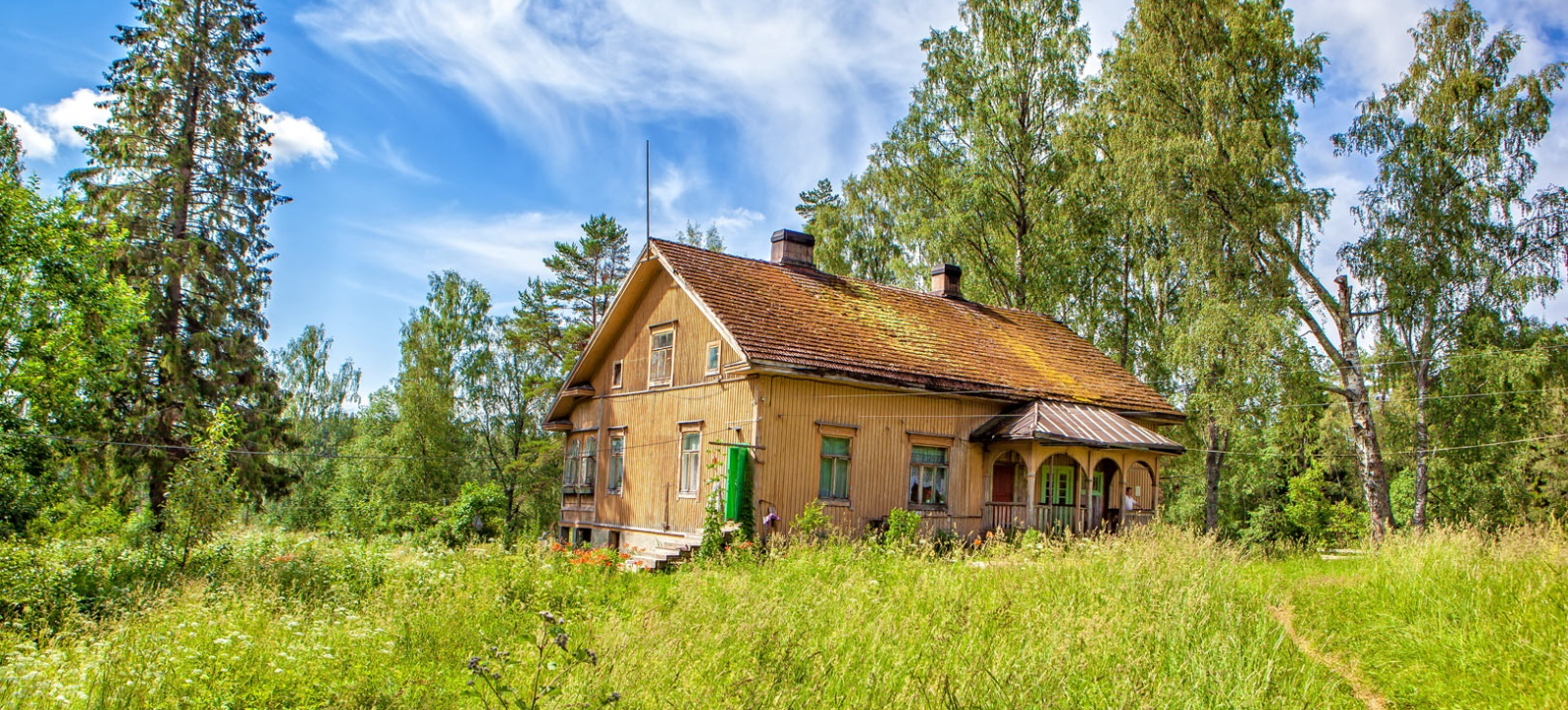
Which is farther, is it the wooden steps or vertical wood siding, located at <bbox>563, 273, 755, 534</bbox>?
vertical wood siding, located at <bbox>563, 273, 755, 534</bbox>

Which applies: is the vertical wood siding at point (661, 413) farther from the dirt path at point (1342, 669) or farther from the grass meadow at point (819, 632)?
the dirt path at point (1342, 669)

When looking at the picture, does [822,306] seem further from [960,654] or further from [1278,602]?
[960,654]

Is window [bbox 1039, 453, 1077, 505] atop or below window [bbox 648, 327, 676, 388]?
below

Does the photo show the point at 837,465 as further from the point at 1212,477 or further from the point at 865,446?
the point at 1212,477

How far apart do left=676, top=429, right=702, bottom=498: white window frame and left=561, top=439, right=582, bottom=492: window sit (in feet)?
14.2

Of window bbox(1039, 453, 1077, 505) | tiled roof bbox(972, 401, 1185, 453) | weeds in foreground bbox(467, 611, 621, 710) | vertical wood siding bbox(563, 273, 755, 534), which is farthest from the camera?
window bbox(1039, 453, 1077, 505)

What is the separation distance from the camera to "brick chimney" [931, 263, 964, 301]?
22.9m

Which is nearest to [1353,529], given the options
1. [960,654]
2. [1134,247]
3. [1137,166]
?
[1134,247]

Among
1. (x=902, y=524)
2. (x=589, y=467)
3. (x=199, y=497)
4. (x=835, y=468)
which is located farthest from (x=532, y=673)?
(x=589, y=467)

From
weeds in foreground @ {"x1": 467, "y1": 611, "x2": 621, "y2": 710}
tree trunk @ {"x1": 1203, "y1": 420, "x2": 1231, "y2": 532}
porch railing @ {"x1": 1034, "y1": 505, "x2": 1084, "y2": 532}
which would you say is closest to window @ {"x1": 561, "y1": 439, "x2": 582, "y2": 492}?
porch railing @ {"x1": 1034, "y1": 505, "x2": 1084, "y2": 532}

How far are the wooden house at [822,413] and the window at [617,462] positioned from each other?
51 mm

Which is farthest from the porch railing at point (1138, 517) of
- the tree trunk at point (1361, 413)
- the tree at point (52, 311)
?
the tree at point (52, 311)

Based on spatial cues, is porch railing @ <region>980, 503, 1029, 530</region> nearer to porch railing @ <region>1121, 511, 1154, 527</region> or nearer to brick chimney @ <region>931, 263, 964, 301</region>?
porch railing @ <region>1121, 511, 1154, 527</region>

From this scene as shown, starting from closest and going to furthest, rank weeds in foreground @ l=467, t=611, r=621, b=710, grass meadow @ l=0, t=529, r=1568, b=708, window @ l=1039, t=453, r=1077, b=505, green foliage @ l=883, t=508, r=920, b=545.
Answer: weeds in foreground @ l=467, t=611, r=621, b=710 < grass meadow @ l=0, t=529, r=1568, b=708 < green foliage @ l=883, t=508, r=920, b=545 < window @ l=1039, t=453, r=1077, b=505
